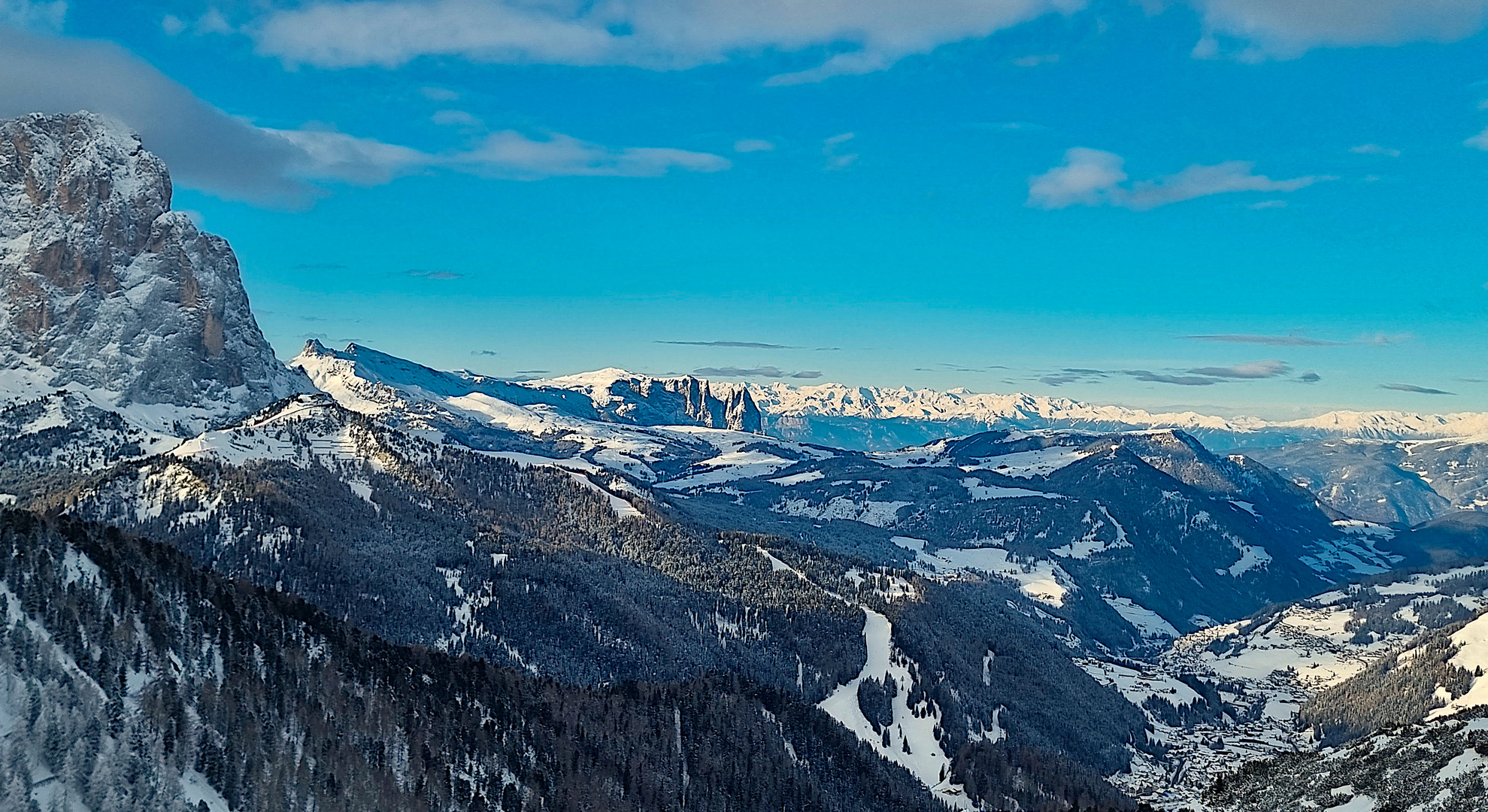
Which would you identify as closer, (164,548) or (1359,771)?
(1359,771)

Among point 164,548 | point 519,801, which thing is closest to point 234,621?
point 164,548

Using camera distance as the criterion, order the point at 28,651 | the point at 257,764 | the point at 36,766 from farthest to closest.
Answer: the point at 257,764 → the point at 28,651 → the point at 36,766

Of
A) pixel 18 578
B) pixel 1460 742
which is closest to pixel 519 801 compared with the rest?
pixel 18 578

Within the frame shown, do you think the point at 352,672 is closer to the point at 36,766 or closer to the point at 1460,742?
the point at 36,766

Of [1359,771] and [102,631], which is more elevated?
[102,631]

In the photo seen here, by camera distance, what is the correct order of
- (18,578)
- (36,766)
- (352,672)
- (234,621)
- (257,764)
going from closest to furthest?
(36,766) → (18,578) → (257,764) → (234,621) → (352,672)

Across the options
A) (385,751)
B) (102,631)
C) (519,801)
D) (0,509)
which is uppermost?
(0,509)

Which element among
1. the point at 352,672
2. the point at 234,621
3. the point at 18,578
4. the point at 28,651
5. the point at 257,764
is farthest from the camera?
the point at 352,672

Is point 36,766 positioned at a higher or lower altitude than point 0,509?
lower

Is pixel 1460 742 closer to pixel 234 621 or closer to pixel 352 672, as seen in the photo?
pixel 352 672
